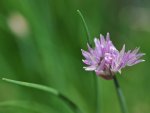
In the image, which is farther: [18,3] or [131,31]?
[131,31]

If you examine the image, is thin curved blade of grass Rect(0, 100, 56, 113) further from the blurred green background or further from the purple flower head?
the purple flower head

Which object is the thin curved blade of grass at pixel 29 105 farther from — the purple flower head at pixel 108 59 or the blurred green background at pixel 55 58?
the purple flower head at pixel 108 59

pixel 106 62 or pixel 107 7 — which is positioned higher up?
pixel 107 7

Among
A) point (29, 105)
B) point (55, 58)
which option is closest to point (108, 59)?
point (29, 105)

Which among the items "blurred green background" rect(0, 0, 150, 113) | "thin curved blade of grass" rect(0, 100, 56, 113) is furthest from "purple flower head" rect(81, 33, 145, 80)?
"blurred green background" rect(0, 0, 150, 113)

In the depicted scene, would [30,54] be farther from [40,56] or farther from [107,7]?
[107,7]

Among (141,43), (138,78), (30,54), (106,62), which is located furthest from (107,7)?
(106,62)
